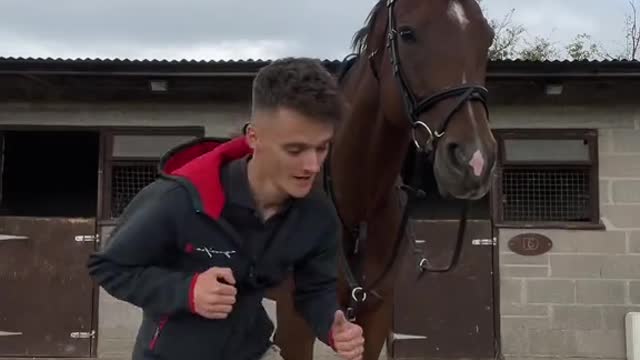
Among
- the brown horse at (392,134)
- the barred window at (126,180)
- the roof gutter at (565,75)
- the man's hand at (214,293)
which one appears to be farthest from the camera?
the barred window at (126,180)

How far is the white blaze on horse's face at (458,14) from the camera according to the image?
275 centimetres

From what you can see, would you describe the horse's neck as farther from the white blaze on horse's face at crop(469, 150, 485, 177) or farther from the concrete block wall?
the concrete block wall

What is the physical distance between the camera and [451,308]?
7234 millimetres

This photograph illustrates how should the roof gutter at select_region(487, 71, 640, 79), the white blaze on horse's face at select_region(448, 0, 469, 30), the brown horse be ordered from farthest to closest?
the roof gutter at select_region(487, 71, 640, 79), the white blaze on horse's face at select_region(448, 0, 469, 30), the brown horse

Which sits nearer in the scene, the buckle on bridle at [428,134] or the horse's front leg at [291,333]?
the buckle on bridle at [428,134]

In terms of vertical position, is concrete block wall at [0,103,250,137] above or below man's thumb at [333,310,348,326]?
above

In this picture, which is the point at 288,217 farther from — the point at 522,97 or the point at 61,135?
the point at 61,135

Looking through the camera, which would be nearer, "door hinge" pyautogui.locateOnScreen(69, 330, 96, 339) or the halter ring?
the halter ring

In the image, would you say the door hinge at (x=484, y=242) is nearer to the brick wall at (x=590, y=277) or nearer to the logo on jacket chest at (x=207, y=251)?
the brick wall at (x=590, y=277)

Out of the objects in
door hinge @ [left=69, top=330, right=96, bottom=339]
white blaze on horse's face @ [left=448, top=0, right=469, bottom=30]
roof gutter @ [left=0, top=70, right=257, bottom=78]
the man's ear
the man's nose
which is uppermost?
roof gutter @ [left=0, top=70, right=257, bottom=78]

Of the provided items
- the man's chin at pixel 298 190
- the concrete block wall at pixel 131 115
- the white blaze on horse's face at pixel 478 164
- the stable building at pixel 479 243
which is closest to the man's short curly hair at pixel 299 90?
the man's chin at pixel 298 190

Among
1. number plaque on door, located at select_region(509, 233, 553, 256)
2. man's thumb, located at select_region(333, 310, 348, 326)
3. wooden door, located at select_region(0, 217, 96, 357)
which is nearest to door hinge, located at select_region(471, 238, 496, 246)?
number plaque on door, located at select_region(509, 233, 553, 256)

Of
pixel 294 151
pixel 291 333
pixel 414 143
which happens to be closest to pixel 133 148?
pixel 291 333

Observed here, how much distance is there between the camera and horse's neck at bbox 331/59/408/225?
304 centimetres
